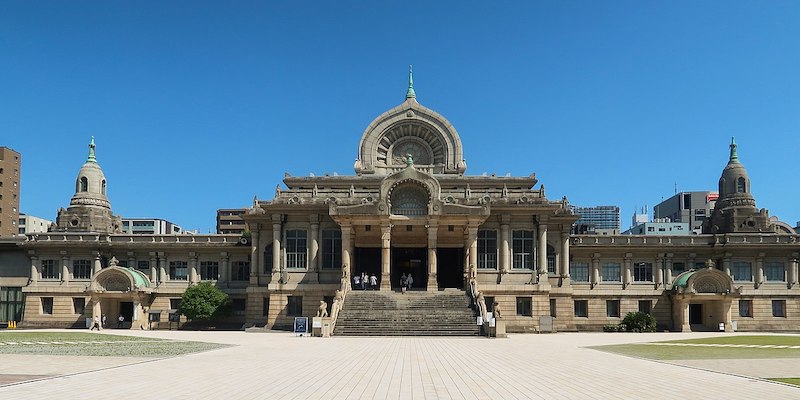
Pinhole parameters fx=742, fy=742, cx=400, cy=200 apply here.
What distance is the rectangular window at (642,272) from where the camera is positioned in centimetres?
7319

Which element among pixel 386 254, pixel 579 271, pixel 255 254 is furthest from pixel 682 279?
pixel 255 254

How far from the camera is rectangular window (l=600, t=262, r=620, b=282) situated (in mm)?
73250

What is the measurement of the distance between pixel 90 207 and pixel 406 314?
141 ft

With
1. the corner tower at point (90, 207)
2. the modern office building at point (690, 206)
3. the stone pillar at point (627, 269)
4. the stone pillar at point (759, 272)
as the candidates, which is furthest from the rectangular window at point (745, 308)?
the modern office building at point (690, 206)

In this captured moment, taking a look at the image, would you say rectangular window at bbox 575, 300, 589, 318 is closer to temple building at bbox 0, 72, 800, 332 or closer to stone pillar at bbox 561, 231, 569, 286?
temple building at bbox 0, 72, 800, 332

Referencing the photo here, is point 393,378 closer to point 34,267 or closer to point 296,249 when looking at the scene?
point 296,249

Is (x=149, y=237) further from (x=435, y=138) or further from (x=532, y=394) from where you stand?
(x=532, y=394)

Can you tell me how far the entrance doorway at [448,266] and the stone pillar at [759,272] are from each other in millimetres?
28901

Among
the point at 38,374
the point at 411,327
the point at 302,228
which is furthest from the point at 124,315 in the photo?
the point at 38,374

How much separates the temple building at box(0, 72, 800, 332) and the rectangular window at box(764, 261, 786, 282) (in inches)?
5.4

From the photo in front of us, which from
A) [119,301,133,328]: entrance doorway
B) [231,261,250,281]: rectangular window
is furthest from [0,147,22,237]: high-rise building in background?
[231,261,250,281]: rectangular window

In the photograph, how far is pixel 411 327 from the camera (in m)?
52.0

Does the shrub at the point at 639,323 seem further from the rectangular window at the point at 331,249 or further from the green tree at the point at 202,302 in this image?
the green tree at the point at 202,302

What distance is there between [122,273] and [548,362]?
168ft
